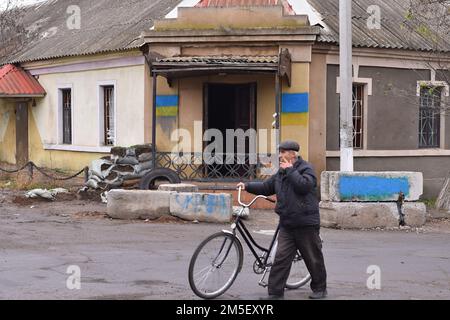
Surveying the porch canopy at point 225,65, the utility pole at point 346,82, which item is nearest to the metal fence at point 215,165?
the porch canopy at point 225,65

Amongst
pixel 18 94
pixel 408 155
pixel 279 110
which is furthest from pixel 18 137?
pixel 408 155

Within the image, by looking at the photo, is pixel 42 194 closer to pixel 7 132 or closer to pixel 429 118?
pixel 7 132

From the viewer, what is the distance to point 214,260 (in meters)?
7.42

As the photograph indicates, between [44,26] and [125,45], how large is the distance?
355 inches

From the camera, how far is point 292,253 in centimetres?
749

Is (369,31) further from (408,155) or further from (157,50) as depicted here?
(157,50)

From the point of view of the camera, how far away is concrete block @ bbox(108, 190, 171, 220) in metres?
13.3

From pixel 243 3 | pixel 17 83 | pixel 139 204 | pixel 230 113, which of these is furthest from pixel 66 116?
pixel 139 204

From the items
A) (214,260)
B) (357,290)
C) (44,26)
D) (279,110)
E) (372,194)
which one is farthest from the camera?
(44,26)

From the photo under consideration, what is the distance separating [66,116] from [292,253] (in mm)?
15017

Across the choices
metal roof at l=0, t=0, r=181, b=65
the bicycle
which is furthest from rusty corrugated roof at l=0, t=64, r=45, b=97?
the bicycle

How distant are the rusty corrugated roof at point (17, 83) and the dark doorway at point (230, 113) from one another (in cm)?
661

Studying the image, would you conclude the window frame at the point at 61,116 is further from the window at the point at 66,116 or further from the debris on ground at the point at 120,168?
the debris on ground at the point at 120,168

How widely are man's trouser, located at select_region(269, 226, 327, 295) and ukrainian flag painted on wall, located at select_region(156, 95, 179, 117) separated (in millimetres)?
9517
